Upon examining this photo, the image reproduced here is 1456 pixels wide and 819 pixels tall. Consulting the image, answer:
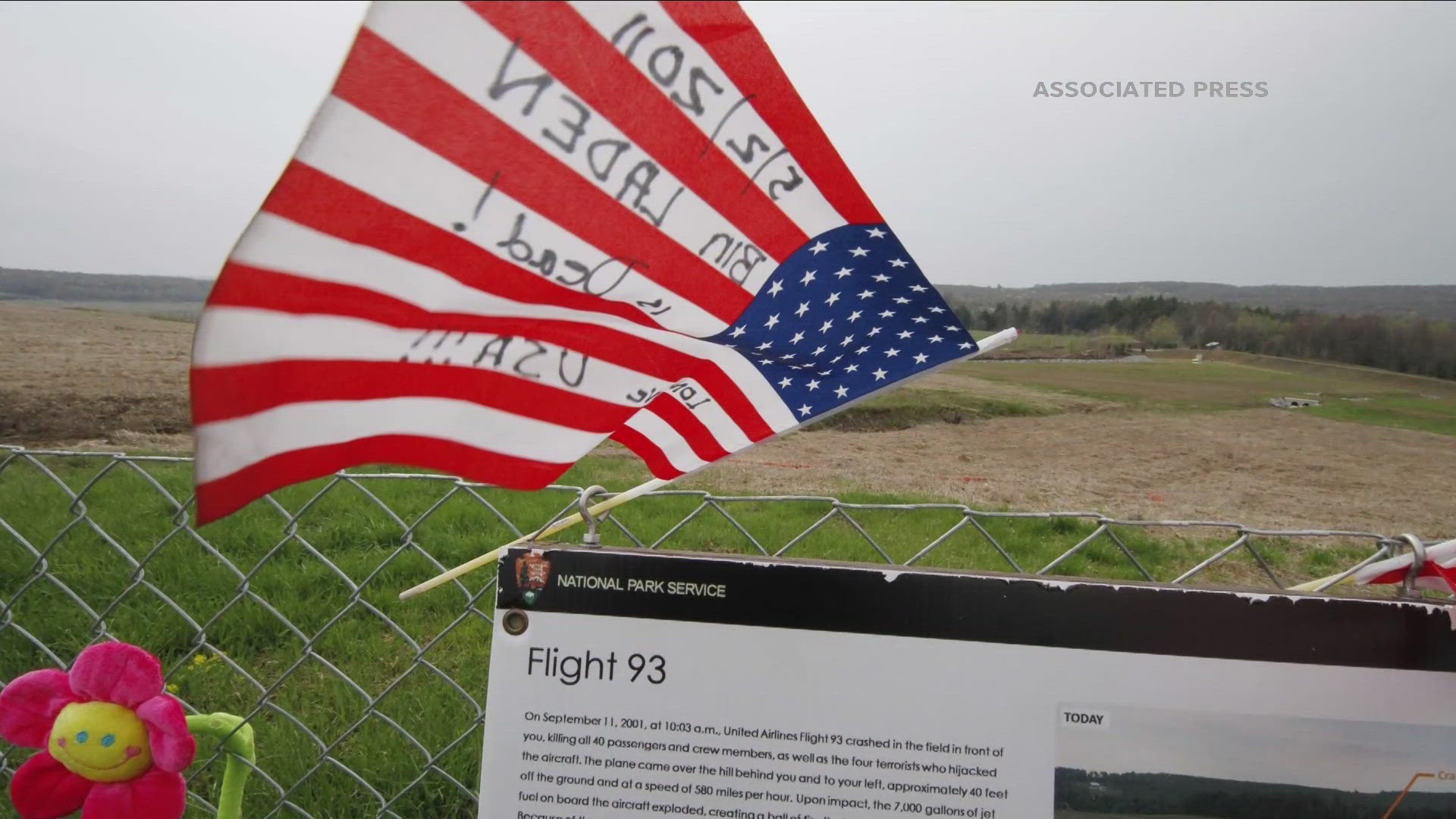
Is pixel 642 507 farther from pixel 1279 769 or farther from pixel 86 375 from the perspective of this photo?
pixel 86 375

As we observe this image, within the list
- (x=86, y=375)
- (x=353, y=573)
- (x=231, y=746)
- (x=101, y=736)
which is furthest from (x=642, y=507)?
(x=86, y=375)

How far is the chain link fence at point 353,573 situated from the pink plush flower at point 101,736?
1.22 feet

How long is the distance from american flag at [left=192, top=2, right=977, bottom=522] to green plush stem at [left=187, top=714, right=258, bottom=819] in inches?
Answer: 18.8

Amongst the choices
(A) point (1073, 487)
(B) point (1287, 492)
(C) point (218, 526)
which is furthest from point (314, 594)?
(B) point (1287, 492)

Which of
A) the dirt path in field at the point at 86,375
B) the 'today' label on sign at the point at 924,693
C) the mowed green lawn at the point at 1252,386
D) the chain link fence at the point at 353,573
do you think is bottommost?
the dirt path in field at the point at 86,375

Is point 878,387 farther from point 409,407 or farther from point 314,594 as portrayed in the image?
point 314,594

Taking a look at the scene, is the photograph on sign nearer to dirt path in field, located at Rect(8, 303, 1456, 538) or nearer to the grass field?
the grass field

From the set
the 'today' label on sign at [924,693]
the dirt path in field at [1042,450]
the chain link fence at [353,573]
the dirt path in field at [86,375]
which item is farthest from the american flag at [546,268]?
the dirt path in field at [86,375]

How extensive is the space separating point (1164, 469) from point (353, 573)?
2.67m

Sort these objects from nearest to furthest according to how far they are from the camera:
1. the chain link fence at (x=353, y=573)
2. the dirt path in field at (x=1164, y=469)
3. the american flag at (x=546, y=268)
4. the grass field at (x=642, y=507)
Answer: the american flag at (x=546, y=268) < the chain link fence at (x=353, y=573) < the grass field at (x=642, y=507) < the dirt path in field at (x=1164, y=469)

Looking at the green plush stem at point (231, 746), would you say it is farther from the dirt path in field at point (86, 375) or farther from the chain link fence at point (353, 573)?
the dirt path in field at point (86, 375)

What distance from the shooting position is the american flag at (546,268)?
2.55 ft

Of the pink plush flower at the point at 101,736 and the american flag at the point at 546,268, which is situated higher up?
the american flag at the point at 546,268

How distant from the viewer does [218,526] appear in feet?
9.04
